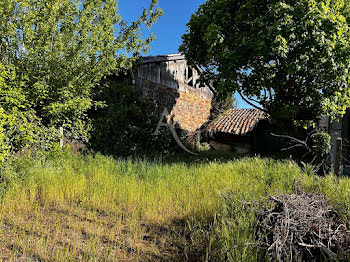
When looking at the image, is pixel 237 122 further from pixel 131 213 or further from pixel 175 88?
pixel 131 213

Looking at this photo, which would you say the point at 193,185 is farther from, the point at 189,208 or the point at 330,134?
the point at 330,134

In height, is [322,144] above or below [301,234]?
above

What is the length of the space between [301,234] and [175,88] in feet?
38.2

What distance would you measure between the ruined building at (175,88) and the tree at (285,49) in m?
2.44

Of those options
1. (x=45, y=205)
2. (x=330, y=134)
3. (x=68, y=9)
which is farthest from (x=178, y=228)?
(x=330, y=134)

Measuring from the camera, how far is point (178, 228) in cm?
358

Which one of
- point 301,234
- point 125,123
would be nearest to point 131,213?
point 301,234

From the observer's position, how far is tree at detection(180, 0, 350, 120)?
691 cm

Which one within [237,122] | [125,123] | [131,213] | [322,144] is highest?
[237,122]

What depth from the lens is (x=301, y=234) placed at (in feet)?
8.48

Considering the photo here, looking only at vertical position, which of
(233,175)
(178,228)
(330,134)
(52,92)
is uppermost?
(52,92)

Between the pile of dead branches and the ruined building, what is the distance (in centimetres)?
827

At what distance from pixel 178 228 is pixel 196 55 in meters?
8.63

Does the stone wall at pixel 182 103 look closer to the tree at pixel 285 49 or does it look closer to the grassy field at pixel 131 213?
the tree at pixel 285 49
